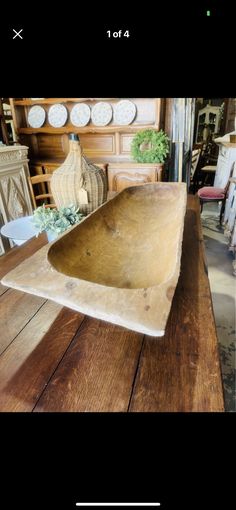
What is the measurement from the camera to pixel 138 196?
148 centimetres

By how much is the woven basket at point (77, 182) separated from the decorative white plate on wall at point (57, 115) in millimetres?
2295

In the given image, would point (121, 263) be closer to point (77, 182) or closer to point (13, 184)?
point (77, 182)

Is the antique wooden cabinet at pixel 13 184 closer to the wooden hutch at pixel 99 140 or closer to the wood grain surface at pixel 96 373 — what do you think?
the wooden hutch at pixel 99 140

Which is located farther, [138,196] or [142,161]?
[142,161]

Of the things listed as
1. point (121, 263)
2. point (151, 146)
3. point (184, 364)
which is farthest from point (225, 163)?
point (184, 364)

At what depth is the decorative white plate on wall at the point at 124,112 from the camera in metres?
2.94

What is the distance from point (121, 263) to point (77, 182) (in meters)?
0.47

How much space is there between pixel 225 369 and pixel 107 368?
1.16 metres

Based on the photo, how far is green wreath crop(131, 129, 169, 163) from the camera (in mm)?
2696

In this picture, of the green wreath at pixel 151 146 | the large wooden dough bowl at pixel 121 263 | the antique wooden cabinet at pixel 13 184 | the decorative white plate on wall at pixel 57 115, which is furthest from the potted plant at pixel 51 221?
the decorative white plate on wall at pixel 57 115

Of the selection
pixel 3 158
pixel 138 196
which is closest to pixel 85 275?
pixel 138 196
